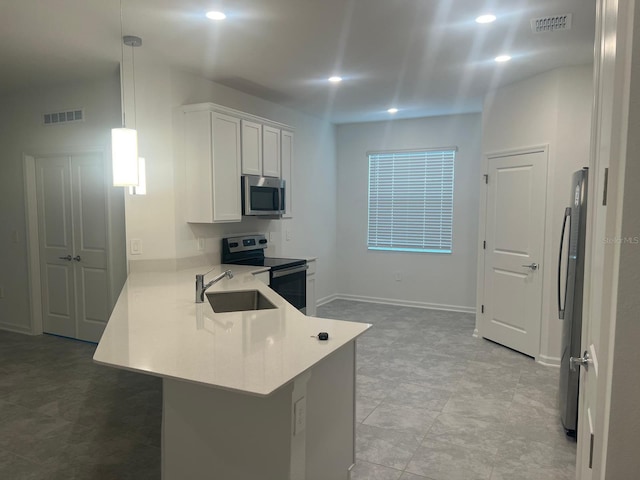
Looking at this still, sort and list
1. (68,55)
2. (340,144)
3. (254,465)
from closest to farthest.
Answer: (254,465) → (68,55) → (340,144)

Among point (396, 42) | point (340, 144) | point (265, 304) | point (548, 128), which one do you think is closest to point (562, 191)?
point (548, 128)

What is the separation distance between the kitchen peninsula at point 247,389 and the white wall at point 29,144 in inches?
98.0

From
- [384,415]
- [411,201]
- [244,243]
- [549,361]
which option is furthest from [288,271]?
[411,201]

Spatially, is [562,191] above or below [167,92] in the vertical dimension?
below

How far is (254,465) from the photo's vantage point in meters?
1.76

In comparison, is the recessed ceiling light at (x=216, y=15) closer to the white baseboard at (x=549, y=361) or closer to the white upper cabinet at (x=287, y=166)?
the white upper cabinet at (x=287, y=166)

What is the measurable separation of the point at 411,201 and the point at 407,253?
0.75 meters

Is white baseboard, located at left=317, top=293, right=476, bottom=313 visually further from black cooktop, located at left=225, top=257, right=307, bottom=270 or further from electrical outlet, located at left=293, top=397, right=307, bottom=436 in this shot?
electrical outlet, located at left=293, top=397, right=307, bottom=436

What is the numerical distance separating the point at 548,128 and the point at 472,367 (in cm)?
226

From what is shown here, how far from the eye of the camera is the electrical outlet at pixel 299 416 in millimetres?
1710

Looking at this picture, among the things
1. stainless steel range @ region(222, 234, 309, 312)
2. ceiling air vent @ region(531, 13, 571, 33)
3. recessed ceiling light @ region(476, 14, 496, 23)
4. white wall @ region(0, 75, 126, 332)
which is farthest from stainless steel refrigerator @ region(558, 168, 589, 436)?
white wall @ region(0, 75, 126, 332)

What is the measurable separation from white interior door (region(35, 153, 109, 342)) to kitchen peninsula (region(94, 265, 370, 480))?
8.55 feet

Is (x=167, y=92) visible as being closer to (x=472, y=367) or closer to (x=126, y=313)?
(x=126, y=313)

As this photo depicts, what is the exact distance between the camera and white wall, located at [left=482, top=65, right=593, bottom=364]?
396cm
